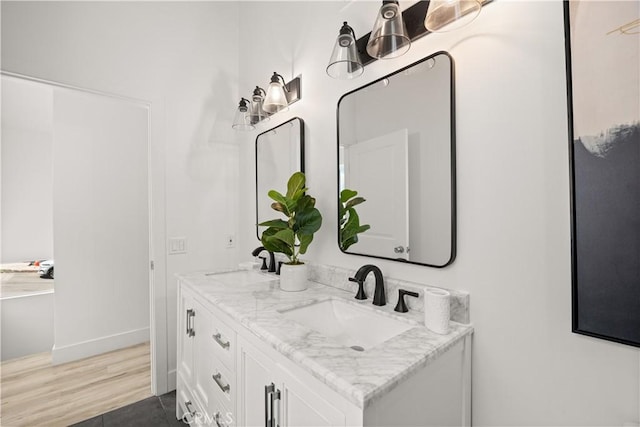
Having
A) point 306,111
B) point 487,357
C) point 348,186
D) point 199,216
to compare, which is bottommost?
point 487,357

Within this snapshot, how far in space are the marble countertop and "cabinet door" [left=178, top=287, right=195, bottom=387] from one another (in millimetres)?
293

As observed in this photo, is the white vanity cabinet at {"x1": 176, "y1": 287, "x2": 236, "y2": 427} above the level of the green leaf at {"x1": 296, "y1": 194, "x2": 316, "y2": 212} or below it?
below

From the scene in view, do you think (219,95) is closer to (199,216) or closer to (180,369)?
(199,216)

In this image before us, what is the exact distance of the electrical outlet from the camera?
2.07m

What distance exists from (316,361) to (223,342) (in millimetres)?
646

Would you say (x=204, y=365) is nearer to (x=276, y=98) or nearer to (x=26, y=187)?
(x=276, y=98)

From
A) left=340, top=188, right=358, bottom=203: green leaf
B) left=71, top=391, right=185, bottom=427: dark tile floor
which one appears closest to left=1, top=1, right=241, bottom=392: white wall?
left=71, top=391, right=185, bottom=427: dark tile floor

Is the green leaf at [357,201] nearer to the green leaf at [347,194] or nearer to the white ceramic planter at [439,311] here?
the green leaf at [347,194]

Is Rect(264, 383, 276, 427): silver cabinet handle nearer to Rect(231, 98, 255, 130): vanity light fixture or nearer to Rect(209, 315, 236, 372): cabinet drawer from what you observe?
Rect(209, 315, 236, 372): cabinet drawer

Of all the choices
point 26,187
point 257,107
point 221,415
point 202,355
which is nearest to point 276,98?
point 257,107

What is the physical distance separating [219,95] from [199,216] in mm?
955

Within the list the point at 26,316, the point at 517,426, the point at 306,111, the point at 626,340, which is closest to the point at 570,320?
the point at 626,340

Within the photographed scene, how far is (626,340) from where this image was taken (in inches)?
27.4

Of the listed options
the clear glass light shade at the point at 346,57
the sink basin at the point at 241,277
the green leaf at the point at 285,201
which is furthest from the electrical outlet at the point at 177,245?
the clear glass light shade at the point at 346,57
